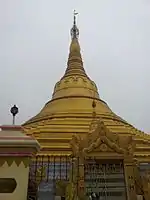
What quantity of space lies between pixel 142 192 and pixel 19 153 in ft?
13.6

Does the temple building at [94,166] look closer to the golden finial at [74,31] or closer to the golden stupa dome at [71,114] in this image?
the golden stupa dome at [71,114]

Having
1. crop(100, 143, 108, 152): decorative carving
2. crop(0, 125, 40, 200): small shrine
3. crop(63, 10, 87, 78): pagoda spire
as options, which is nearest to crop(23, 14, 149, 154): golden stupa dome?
crop(63, 10, 87, 78): pagoda spire

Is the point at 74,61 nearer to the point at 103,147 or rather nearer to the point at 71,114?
the point at 71,114

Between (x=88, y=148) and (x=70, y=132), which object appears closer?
(x=88, y=148)

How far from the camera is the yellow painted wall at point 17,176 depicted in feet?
27.3

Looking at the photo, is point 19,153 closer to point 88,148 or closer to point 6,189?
point 6,189

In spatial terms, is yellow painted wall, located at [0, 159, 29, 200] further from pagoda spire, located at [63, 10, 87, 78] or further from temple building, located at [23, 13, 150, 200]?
pagoda spire, located at [63, 10, 87, 78]

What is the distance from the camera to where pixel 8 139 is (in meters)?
8.77


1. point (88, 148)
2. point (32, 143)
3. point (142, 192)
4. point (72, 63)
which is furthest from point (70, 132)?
point (72, 63)

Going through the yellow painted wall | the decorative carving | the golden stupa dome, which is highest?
the golden stupa dome

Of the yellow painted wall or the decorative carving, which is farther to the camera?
the decorative carving

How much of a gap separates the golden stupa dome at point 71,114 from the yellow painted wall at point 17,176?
22.4ft

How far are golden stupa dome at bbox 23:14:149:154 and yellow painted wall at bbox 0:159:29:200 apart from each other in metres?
6.84

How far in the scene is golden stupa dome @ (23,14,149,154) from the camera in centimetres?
1647
